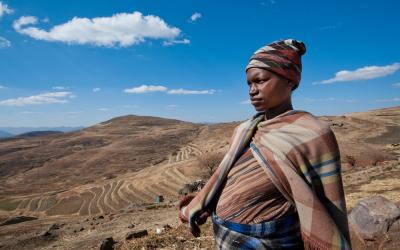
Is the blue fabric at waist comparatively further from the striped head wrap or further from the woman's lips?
the striped head wrap

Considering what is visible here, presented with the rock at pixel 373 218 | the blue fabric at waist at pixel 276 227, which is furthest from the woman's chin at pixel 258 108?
the rock at pixel 373 218

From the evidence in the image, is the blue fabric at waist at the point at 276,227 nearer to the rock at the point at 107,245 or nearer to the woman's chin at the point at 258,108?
the woman's chin at the point at 258,108

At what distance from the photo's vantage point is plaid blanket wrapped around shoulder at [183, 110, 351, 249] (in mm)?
1517


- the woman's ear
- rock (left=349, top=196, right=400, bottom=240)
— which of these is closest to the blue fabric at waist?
the woman's ear

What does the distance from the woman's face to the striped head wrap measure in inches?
1.1

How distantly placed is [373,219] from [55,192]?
51042 millimetres

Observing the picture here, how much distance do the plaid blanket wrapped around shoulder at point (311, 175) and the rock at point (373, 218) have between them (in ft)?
19.4

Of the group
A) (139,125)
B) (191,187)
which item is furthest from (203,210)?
(139,125)

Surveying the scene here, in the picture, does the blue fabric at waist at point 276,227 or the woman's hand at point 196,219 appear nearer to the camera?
the blue fabric at waist at point 276,227

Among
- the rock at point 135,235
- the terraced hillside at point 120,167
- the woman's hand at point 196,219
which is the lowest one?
the terraced hillside at point 120,167

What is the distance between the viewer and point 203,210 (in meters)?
1.97

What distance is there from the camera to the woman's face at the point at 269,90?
174 centimetres

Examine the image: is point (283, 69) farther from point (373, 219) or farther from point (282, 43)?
point (373, 219)

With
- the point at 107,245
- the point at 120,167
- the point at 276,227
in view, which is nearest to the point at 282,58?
the point at 276,227
